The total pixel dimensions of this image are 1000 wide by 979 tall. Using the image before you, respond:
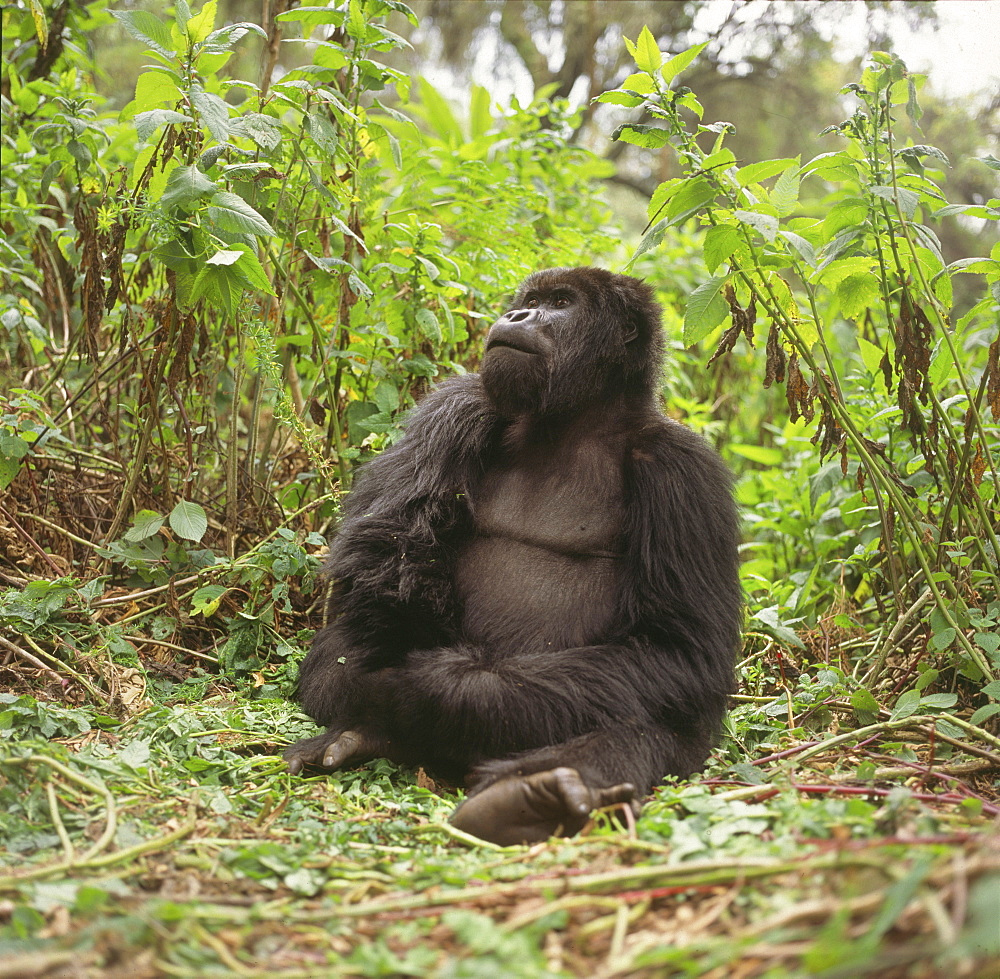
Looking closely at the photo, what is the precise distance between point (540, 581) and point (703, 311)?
3.47 ft

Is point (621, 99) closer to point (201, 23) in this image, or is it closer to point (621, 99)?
point (621, 99)

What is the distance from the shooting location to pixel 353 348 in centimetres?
446

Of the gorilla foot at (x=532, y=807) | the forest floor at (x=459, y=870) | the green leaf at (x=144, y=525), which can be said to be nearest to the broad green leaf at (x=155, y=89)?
the green leaf at (x=144, y=525)

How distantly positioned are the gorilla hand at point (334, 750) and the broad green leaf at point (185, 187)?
177cm

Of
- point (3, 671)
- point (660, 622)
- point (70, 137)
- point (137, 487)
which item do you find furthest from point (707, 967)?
point (70, 137)

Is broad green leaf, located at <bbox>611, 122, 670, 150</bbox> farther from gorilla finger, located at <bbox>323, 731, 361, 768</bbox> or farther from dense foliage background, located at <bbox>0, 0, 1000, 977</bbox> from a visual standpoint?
gorilla finger, located at <bbox>323, 731, 361, 768</bbox>

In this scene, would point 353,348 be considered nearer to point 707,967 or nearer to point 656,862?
point 656,862

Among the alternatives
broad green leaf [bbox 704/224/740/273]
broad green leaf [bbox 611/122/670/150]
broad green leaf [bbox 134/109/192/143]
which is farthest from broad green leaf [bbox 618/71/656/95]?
broad green leaf [bbox 134/109/192/143]

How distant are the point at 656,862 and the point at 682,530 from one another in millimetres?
1407

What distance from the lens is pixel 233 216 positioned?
129 inches

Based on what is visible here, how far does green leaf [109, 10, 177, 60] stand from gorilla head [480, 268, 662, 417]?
4.85 ft

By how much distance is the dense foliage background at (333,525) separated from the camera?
5.52 ft

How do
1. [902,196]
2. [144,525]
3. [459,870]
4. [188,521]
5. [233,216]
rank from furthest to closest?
[144,525] → [188,521] → [233,216] → [902,196] → [459,870]

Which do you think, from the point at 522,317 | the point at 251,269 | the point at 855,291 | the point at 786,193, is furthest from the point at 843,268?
the point at 251,269
